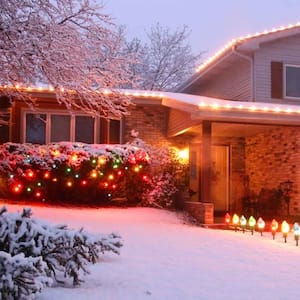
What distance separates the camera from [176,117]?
1445cm

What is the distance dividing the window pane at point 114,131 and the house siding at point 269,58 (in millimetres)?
4156

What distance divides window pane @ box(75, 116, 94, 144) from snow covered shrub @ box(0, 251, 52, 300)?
10976 millimetres

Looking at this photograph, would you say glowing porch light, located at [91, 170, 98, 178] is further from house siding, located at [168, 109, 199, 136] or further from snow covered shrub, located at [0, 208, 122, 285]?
snow covered shrub, located at [0, 208, 122, 285]

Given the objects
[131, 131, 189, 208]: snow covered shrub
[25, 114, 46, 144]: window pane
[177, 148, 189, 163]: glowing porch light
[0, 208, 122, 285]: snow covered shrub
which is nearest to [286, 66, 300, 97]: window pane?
[177, 148, 189, 163]: glowing porch light

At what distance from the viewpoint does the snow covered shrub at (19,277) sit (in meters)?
4.12

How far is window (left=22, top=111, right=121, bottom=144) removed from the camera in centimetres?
1484

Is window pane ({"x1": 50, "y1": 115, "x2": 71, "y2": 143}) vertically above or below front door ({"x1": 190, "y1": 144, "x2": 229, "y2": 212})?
above

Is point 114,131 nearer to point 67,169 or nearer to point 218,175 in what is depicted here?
point 67,169

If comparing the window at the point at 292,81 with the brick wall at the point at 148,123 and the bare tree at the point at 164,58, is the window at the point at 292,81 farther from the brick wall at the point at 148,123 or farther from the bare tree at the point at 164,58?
the bare tree at the point at 164,58

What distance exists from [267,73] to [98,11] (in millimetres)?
8208

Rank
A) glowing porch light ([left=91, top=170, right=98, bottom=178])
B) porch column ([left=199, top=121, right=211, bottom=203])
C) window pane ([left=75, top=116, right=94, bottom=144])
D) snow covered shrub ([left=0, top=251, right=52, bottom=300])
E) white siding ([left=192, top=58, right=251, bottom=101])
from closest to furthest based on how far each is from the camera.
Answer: snow covered shrub ([left=0, top=251, right=52, bottom=300]) < porch column ([left=199, top=121, right=211, bottom=203]) < glowing porch light ([left=91, top=170, right=98, bottom=178]) < window pane ([left=75, top=116, right=94, bottom=144]) < white siding ([left=192, top=58, right=251, bottom=101])

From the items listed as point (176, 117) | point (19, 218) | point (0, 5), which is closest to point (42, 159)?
point (176, 117)

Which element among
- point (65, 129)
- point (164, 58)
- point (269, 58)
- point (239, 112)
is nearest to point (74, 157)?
point (65, 129)

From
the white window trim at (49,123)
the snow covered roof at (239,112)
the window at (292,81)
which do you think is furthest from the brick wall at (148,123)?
the window at (292,81)
